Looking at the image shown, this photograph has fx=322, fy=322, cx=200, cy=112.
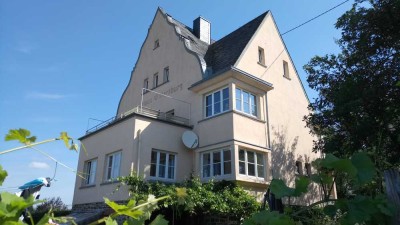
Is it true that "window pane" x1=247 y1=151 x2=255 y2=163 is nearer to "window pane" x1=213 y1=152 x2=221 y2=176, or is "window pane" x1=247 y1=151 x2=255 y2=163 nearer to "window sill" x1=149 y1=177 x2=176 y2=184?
"window pane" x1=213 y1=152 x2=221 y2=176

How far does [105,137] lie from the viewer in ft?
51.0

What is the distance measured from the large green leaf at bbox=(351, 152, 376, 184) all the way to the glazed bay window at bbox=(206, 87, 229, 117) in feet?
43.1

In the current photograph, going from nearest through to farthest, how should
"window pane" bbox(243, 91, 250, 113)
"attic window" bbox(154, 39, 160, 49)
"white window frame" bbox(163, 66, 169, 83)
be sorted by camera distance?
"window pane" bbox(243, 91, 250, 113) → "white window frame" bbox(163, 66, 169, 83) → "attic window" bbox(154, 39, 160, 49)

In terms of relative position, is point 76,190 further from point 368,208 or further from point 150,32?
point 368,208

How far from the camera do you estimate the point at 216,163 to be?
570 inches

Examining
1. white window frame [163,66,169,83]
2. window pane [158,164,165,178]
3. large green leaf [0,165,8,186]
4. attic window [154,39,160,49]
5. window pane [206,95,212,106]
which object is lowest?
large green leaf [0,165,8,186]

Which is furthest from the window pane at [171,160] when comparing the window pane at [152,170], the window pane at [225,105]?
the window pane at [225,105]

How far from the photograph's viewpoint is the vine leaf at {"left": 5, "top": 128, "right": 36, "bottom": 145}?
874 mm

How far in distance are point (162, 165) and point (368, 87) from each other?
9.41 meters

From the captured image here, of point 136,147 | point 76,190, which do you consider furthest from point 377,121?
point 76,190

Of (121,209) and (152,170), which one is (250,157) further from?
(121,209)

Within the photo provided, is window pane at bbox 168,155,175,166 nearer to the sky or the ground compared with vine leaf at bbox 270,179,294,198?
nearer to the sky

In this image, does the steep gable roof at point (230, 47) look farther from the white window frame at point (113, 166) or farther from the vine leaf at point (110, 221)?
the vine leaf at point (110, 221)

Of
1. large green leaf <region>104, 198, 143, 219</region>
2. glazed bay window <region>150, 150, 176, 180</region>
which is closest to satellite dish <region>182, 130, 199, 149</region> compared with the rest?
glazed bay window <region>150, 150, 176, 180</region>
